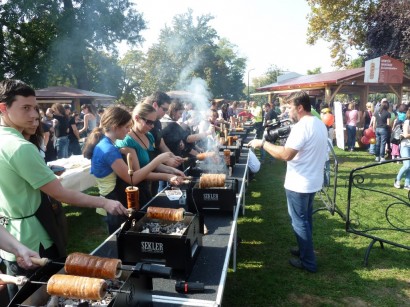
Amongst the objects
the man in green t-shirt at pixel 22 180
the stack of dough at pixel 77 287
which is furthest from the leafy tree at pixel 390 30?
the stack of dough at pixel 77 287

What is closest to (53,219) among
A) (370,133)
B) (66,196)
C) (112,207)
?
(66,196)

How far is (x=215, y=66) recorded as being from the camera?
41.2m

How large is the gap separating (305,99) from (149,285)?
2492mm

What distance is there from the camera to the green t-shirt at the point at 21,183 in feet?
5.16

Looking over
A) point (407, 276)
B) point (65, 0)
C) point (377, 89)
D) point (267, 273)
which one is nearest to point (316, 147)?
point (267, 273)

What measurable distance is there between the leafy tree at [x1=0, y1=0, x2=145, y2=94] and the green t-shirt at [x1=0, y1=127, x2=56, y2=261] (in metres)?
23.0

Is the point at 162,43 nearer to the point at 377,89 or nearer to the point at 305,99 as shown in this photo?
the point at 377,89

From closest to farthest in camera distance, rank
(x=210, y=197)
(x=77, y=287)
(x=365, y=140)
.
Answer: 1. (x=77, y=287)
2. (x=210, y=197)
3. (x=365, y=140)

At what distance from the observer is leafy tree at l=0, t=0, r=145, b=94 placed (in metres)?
21.1

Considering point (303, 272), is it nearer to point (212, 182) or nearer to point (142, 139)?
point (212, 182)

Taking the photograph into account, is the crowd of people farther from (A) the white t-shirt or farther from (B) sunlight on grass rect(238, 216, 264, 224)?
(B) sunlight on grass rect(238, 216, 264, 224)

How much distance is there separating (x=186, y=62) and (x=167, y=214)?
1505 inches

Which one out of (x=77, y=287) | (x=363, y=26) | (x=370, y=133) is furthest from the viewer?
(x=363, y=26)

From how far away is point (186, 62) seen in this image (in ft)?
126
